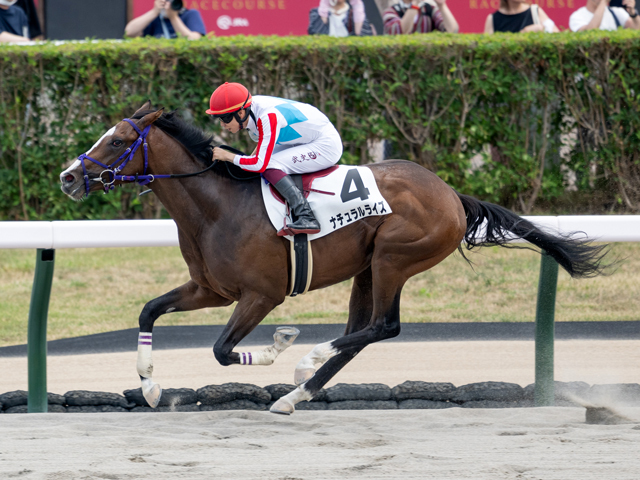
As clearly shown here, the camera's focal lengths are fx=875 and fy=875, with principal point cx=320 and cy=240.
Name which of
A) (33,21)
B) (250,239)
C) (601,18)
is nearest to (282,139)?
(250,239)

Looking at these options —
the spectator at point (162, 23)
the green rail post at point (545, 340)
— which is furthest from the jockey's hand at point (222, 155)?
the spectator at point (162, 23)

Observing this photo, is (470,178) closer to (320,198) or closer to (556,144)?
(556,144)

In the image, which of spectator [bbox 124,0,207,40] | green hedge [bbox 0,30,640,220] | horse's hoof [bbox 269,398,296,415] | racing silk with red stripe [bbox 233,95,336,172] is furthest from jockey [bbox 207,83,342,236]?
spectator [bbox 124,0,207,40]

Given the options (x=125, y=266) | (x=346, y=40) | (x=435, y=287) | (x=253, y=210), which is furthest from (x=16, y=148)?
(x=253, y=210)

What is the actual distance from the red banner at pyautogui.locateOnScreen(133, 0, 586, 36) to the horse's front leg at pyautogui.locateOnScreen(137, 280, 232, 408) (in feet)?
19.0

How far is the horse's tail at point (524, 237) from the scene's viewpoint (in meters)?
4.32

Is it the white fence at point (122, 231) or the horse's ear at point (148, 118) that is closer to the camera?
the horse's ear at point (148, 118)

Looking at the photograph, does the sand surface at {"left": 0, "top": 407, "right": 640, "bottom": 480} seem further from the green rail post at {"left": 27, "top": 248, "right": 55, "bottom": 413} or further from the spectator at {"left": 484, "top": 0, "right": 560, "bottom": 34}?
the spectator at {"left": 484, "top": 0, "right": 560, "bottom": 34}

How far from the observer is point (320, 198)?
160 inches

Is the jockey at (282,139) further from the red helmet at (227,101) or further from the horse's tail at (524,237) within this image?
the horse's tail at (524,237)

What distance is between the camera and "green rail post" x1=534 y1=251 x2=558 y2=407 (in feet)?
14.2

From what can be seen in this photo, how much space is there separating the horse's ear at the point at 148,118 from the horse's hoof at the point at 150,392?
117 cm

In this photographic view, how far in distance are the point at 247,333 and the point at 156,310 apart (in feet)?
1.55

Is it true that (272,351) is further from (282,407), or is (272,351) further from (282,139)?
(282,139)
